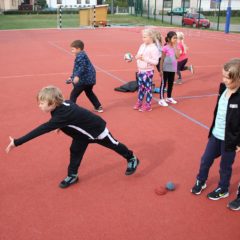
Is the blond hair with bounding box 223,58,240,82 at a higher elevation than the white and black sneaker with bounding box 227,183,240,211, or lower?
higher

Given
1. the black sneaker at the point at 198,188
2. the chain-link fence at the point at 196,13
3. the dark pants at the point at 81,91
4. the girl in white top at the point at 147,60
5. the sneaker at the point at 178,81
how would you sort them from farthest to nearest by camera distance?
the chain-link fence at the point at 196,13
the sneaker at the point at 178,81
the dark pants at the point at 81,91
the girl in white top at the point at 147,60
the black sneaker at the point at 198,188

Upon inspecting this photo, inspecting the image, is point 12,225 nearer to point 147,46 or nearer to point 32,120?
point 32,120

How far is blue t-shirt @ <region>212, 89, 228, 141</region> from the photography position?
Result: 12.0ft

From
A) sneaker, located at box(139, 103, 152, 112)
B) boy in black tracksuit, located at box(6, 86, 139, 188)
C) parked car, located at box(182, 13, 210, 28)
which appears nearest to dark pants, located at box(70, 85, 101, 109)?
sneaker, located at box(139, 103, 152, 112)

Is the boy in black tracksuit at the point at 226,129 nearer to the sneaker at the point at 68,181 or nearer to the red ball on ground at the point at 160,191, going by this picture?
the red ball on ground at the point at 160,191

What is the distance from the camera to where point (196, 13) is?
3919 centimetres

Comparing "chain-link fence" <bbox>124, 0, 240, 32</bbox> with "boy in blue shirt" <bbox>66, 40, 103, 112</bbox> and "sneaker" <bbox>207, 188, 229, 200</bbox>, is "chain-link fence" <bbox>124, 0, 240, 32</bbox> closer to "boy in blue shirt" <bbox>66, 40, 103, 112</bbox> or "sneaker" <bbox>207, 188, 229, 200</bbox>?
"boy in blue shirt" <bbox>66, 40, 103, 112</bbox>

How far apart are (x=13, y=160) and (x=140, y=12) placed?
45.5m

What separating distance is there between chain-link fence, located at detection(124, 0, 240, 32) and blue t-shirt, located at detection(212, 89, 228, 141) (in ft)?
85.3

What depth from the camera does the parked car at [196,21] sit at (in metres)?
34.9

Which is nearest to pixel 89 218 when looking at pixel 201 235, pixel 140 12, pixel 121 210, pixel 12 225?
pixel 121 210

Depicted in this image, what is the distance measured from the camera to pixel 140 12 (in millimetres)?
47656

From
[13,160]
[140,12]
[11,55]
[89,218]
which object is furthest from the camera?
[140,12]

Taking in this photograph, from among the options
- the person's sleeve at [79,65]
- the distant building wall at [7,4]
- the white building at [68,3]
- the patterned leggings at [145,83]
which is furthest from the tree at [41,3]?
the person's sleeve at [79,65]
